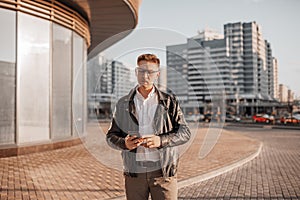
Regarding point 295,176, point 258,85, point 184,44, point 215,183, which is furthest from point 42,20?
point 258,85

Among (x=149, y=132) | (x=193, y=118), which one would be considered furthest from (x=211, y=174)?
(x=149, y=132)


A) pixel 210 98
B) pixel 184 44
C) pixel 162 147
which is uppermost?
pixel 184 44

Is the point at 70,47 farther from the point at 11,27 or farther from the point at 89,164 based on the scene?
the point at 89,164

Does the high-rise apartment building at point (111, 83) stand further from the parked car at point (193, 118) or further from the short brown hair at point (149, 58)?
the parked car at point (193, 118)

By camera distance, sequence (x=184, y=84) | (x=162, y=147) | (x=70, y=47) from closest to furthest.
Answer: (x=162, y=147) → (x=184, y=84) → (x=70, y=47)

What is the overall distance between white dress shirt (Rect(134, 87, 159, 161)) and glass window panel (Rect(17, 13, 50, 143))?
9.60 meters

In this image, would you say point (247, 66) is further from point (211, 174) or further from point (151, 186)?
point (151, 186)

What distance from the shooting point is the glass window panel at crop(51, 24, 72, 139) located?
1305 cm

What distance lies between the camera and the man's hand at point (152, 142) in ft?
8.10

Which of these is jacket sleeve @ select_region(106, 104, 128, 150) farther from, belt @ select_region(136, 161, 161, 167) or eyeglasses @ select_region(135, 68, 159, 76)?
eyeglasses @ select_region(135, 68, 159, 76)

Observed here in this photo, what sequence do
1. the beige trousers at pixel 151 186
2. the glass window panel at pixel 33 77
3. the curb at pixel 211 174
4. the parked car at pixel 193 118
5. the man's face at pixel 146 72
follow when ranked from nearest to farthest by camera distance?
1. the man's face at pixel 146 72
2. the beige trousers at pixel 151 186
3. the parked car at pixel 193 118
4. the curb at pixel 211 174
5. the glass window panel at pixel 33 77

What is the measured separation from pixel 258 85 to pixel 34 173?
137366 millimetres

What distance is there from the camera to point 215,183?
7.52 m

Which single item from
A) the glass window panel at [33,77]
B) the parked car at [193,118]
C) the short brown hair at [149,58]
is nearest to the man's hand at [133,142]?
the short brown hair at [149,58]
